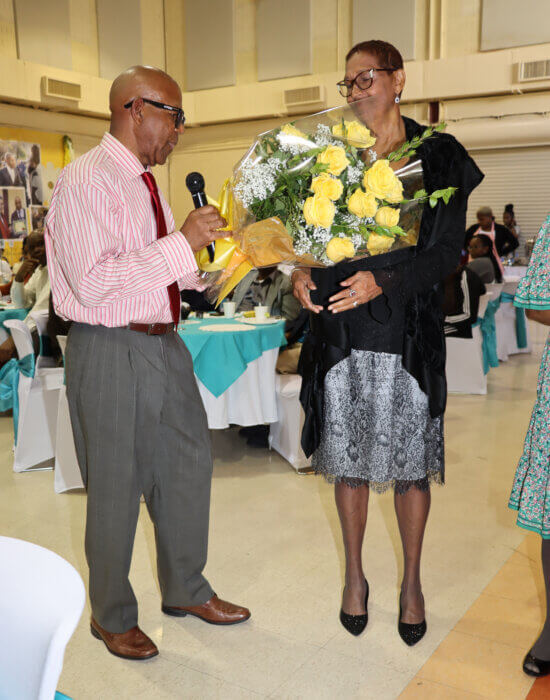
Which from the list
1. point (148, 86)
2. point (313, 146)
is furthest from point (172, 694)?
point (148, 86)

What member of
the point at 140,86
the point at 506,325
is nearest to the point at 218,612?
the point at 140,86

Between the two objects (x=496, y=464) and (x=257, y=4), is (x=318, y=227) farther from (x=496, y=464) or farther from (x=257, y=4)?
(x=257, y=4)

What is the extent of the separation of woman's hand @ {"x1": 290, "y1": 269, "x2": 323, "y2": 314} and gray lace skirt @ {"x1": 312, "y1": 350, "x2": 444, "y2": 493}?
233mm

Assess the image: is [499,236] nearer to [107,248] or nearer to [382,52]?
[382,52]

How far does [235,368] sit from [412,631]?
2.17 meters

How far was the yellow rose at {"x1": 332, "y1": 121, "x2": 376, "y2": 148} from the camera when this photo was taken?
2010 mm

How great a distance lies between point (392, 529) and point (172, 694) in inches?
59.4

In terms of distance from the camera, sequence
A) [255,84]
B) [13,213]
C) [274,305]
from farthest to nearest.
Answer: [255,84], [13,213], [274,305]

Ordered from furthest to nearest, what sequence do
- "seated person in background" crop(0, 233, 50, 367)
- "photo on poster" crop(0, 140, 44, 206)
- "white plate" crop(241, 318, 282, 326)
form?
"photo on poster" crop(0, 140, 44, 206)
"seated person in background" crop(0, 233, 50, 367)
"white plate" crop(241, 318, 282, 326)

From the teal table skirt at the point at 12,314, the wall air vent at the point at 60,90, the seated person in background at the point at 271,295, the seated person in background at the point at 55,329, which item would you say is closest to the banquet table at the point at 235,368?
the seated person in background at the point at 271,295

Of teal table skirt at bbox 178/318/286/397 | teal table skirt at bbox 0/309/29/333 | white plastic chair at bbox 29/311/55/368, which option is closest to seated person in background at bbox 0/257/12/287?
teal table skirt at bbox 0/309/29/333

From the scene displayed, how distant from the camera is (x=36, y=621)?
0.93 meters

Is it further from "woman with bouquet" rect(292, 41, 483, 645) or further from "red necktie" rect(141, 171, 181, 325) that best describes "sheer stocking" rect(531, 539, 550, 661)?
"red necktie" rect(141, 171, 181, 325)

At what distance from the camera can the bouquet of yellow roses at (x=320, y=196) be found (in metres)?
1.90
